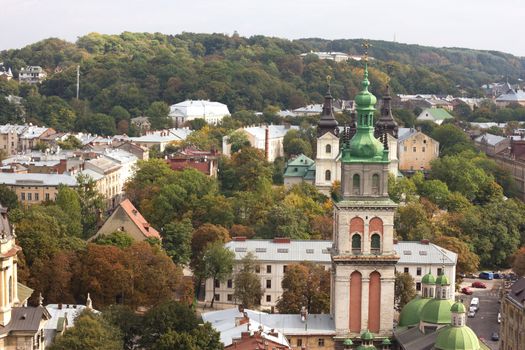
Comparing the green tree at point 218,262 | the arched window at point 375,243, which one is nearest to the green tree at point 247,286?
the green tree at point 218,262

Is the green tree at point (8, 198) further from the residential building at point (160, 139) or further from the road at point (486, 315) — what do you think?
the residential building at point (160, 139)

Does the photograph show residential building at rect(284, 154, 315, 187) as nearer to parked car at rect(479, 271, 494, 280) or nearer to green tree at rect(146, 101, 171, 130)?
parked car at rect(479, 271, 494, 280)

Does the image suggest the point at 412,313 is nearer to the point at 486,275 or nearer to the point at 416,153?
the point at 486,275

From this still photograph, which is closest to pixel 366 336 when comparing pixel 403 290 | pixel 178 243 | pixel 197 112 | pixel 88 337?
pixel 88 337

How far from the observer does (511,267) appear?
9425 centimetres

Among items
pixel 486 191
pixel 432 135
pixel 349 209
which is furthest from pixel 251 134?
pixel 349 209

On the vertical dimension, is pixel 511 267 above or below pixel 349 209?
below

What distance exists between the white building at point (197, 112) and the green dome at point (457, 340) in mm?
131388

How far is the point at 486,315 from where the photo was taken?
258 feet

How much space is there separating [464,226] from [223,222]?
20.7m

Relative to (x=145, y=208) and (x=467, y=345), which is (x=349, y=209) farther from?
(x=145, y=208)

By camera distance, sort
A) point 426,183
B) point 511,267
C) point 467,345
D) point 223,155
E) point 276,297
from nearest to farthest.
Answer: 1. point 467,345
2. point 276,297
3. point 511,267
4. point 426,183
5. point 223,155

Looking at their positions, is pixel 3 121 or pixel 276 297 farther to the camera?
pixel 3 121

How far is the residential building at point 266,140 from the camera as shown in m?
147
